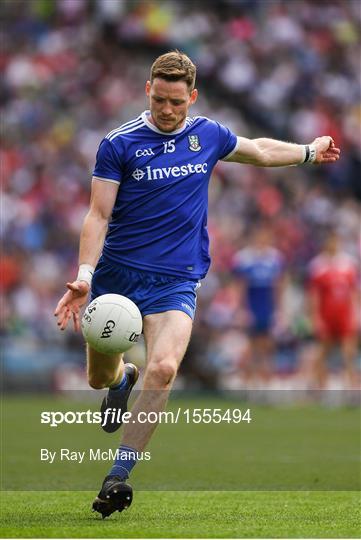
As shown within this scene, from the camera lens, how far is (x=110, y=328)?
277 inches

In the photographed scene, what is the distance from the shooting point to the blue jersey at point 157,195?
7430 mm

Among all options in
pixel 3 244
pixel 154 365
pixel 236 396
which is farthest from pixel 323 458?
pixel 3 244

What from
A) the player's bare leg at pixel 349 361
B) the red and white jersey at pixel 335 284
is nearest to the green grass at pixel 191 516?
the player's bare leg at pixel 349 361

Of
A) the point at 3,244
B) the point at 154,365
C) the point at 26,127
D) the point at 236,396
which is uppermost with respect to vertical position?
the point at 154,365

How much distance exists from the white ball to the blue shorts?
26cm

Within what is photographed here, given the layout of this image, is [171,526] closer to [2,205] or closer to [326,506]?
[326,506]

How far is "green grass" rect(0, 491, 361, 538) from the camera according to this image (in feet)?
20.4

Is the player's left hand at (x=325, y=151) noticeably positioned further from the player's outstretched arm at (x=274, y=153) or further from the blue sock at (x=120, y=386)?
the blue sock at (x=120, y=386)

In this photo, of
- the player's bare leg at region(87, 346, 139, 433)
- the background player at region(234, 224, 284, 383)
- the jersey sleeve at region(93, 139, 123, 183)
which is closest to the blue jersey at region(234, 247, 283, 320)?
the background player at region(234, 224, 284, 383)

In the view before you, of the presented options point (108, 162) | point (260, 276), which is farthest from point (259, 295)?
point (108, 162)

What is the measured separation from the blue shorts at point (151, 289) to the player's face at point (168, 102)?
35.2 inches

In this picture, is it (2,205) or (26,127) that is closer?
(2,205)

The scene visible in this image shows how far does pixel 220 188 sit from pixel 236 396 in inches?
190

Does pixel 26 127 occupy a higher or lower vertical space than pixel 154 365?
lower
